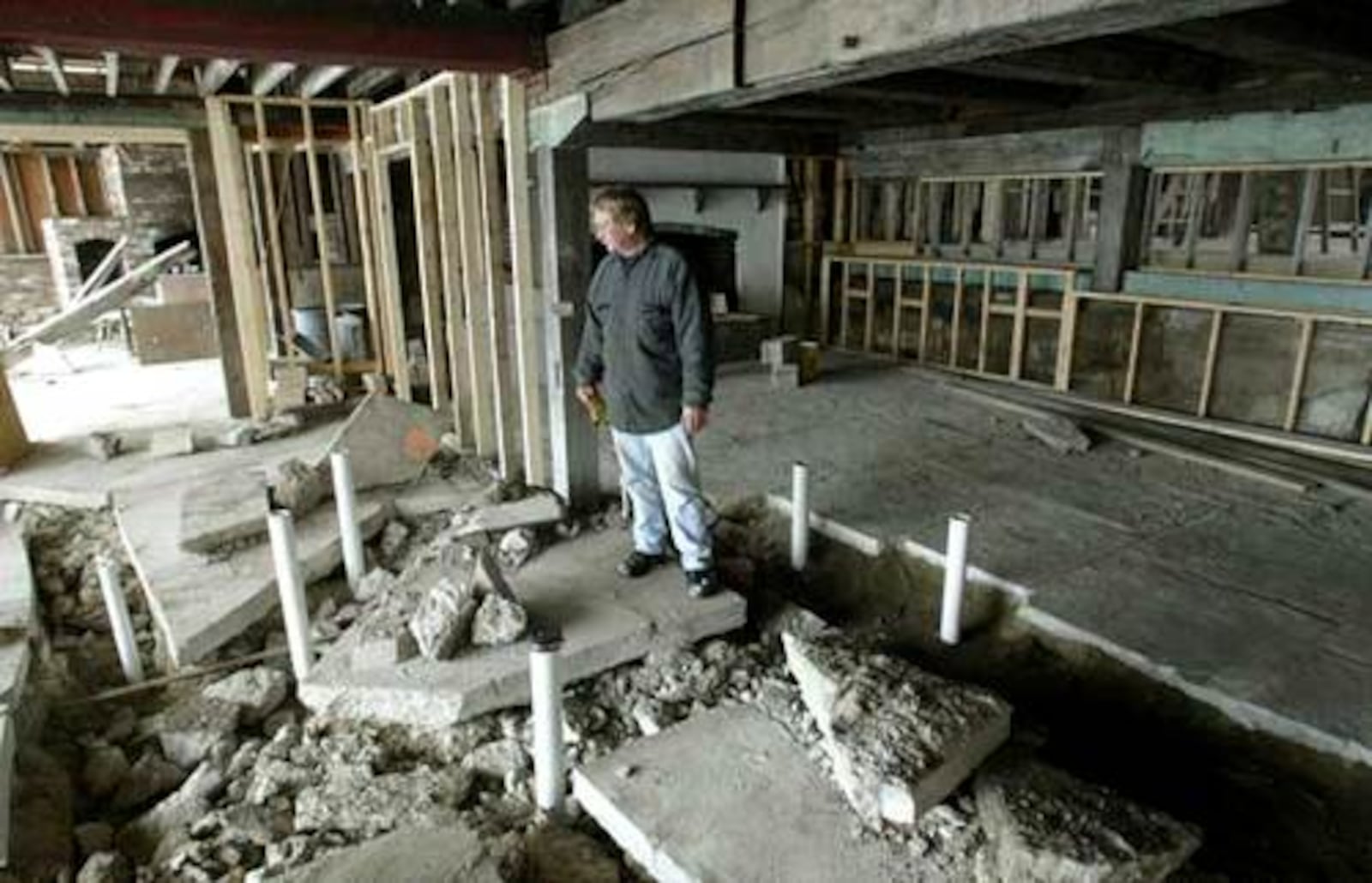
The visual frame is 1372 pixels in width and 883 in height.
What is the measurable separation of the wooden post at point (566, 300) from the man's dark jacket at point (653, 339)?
2.04ft

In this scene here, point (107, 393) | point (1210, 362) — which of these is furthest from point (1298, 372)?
point (107, 393)

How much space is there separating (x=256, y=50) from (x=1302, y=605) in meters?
4.31

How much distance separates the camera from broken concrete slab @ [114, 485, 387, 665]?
337cm

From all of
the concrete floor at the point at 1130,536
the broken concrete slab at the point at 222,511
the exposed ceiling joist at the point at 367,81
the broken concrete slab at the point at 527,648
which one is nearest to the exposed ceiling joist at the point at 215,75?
the exposed ceiling joist at the point at 367,81

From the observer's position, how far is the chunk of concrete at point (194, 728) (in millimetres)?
2809

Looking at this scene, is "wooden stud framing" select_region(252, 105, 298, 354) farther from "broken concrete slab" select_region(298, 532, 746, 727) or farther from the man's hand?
the man's hand

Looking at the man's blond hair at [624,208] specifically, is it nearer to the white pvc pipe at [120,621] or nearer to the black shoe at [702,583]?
the black shoe at [702,583]

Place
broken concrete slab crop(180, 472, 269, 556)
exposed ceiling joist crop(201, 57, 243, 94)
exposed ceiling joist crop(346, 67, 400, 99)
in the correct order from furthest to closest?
exposed ceiling joist crop(346, 67, 400, 99) → exposed ceiling joist crop(201, 57, 243, 94) → broken concrete slab crop(180, 472, 269, 556)

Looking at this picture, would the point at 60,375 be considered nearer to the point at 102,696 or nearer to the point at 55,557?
the point at 55,557

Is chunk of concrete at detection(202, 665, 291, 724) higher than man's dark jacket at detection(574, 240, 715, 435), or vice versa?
man's dark jacket at detection(574, 240, 715, 435)

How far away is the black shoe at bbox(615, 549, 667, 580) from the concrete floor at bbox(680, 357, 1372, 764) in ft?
3.05

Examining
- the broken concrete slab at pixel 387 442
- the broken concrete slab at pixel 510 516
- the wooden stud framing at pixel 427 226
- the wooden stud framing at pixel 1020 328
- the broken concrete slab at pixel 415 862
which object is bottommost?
the broken concrete slab at pixel 415 862

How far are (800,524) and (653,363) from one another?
3.70 feet

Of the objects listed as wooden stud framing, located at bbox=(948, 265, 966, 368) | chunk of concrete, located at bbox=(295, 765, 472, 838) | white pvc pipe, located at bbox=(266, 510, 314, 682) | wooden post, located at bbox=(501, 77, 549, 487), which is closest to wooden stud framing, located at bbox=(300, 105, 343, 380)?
wooden post, located at bbox=(501, 77, 549, 487)
